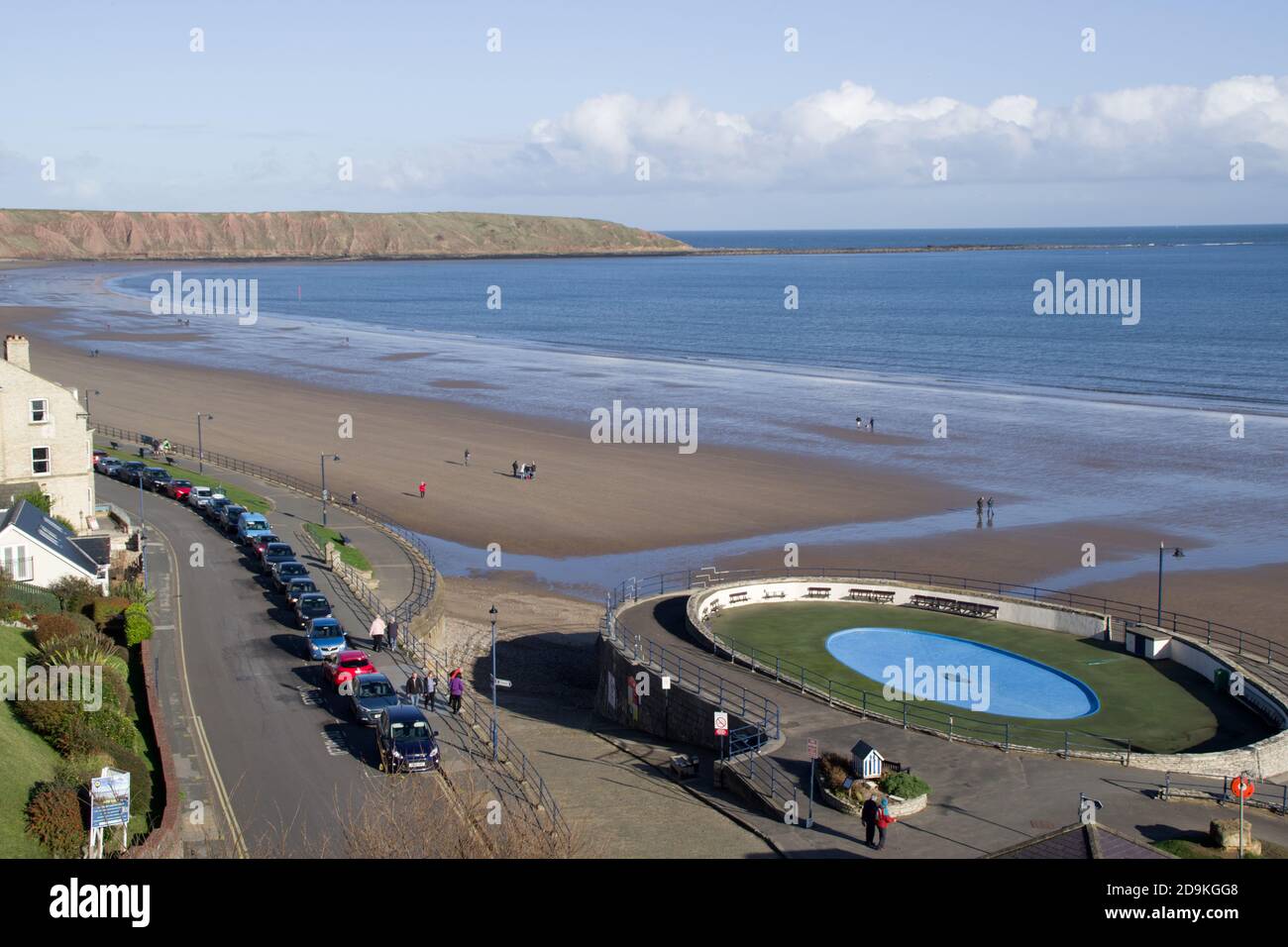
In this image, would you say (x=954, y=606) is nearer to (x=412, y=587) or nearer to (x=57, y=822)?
(x=412, y=587)

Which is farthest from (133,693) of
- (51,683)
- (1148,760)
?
(1148,760)

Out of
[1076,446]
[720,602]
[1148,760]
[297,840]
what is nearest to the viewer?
[297,840]

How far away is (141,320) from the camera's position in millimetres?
141625

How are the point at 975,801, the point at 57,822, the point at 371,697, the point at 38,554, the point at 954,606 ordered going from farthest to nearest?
the point at 954,606 < the point at 38,554 < the point at 371,697 < the point at 975,801 < the point at 57,822

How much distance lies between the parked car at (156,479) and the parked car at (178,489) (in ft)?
1.16

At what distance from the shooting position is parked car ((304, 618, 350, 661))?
3197 cm

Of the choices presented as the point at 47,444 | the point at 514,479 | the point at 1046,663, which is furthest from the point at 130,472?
the point at 1046,663

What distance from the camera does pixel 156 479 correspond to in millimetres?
55719

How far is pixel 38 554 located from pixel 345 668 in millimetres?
11307

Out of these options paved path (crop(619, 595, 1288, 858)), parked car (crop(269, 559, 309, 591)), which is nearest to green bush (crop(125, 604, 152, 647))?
parked car (crop(269, 559, 309, 591))

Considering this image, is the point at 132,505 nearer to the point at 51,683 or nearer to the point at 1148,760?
the point at 51,683

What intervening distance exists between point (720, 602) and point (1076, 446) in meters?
40.9

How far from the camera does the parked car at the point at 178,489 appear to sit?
54.1m
